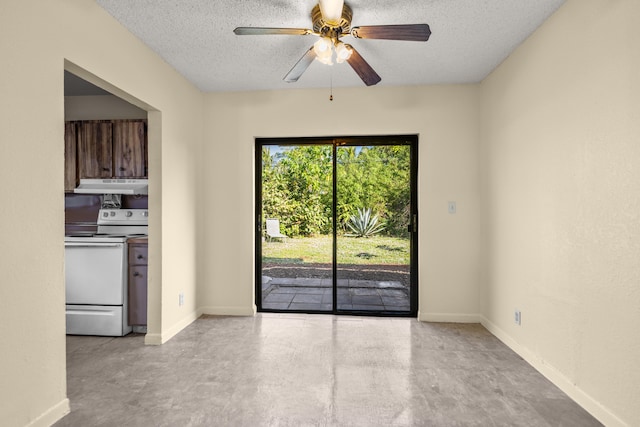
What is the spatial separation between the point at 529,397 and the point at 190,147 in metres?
3.52

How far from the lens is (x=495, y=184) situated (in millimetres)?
3328

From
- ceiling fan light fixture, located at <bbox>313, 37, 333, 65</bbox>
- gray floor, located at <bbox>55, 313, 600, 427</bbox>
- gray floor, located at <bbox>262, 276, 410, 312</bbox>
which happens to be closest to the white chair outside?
gray floor, located at <bbox>262, 276, 410, 312</bbox>

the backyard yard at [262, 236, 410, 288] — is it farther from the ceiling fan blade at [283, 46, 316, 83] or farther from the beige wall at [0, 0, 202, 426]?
the beige wall at [0, 0, 202, 426]

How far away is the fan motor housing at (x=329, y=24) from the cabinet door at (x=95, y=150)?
8.33ft

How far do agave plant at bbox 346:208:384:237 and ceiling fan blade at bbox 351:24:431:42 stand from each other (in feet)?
6.89

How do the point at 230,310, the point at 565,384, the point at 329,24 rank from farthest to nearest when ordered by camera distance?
the point at 230,310, the point at 565,384, the point at 329,24

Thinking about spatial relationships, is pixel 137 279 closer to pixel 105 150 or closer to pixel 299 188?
pixel 105 150

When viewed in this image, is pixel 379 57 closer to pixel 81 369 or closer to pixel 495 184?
pixel 495 184

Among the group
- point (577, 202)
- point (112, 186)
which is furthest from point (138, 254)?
point (577, 202)

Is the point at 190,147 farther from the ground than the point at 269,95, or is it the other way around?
the point at 269,95

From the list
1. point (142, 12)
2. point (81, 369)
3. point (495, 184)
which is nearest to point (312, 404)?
point (81, 369)

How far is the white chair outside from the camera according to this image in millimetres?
4059

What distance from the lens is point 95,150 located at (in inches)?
142

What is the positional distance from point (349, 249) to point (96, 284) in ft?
8.17
